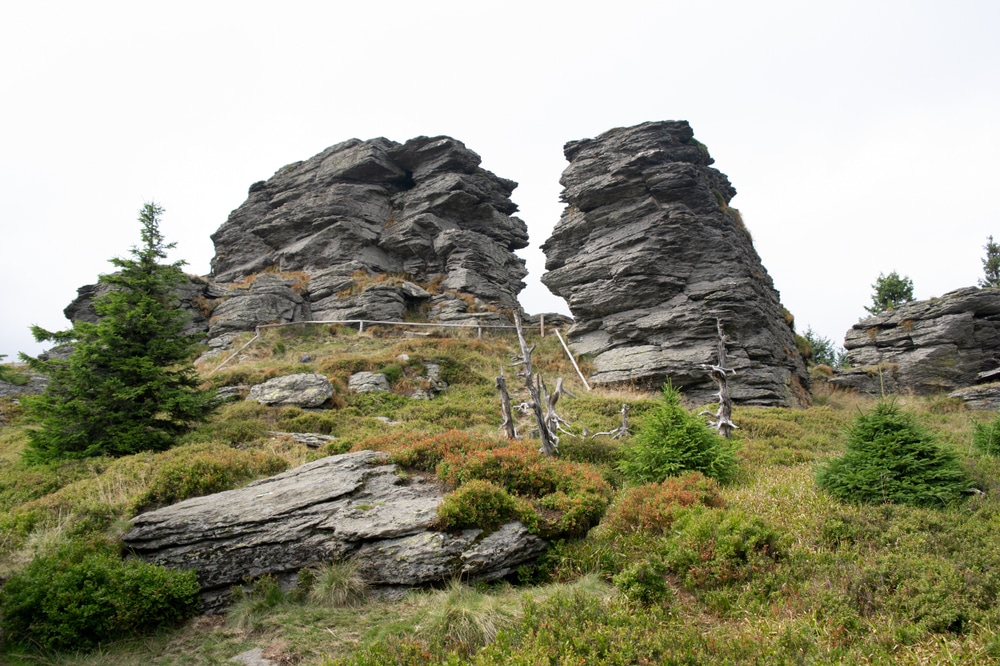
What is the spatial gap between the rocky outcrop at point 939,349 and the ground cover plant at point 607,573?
64.6ft

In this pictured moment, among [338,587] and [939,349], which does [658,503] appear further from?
[939,349]

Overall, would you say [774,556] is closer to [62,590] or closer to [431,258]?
[62,590]

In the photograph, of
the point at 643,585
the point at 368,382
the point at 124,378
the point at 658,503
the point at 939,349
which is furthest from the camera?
the point at 939,349

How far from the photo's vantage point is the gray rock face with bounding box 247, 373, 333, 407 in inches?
692

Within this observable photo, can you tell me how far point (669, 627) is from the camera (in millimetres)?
5543

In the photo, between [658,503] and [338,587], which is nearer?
[338,587]

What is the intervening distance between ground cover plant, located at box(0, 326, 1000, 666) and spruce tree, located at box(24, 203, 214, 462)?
95cm

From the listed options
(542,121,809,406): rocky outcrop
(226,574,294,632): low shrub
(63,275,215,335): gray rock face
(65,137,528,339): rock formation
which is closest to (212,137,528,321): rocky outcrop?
(65,137,528,339): rock formation

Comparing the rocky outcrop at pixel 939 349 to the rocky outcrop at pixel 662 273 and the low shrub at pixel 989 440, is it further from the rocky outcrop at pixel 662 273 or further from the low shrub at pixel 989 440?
the low shrub at pixel 989 440

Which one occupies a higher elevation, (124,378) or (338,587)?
(124,378)

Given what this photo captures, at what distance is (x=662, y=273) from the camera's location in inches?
1047

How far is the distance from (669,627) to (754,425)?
41.7 feet

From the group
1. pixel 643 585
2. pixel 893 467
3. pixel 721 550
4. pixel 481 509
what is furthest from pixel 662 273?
pixel 643 585

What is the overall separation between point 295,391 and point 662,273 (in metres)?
19.0
